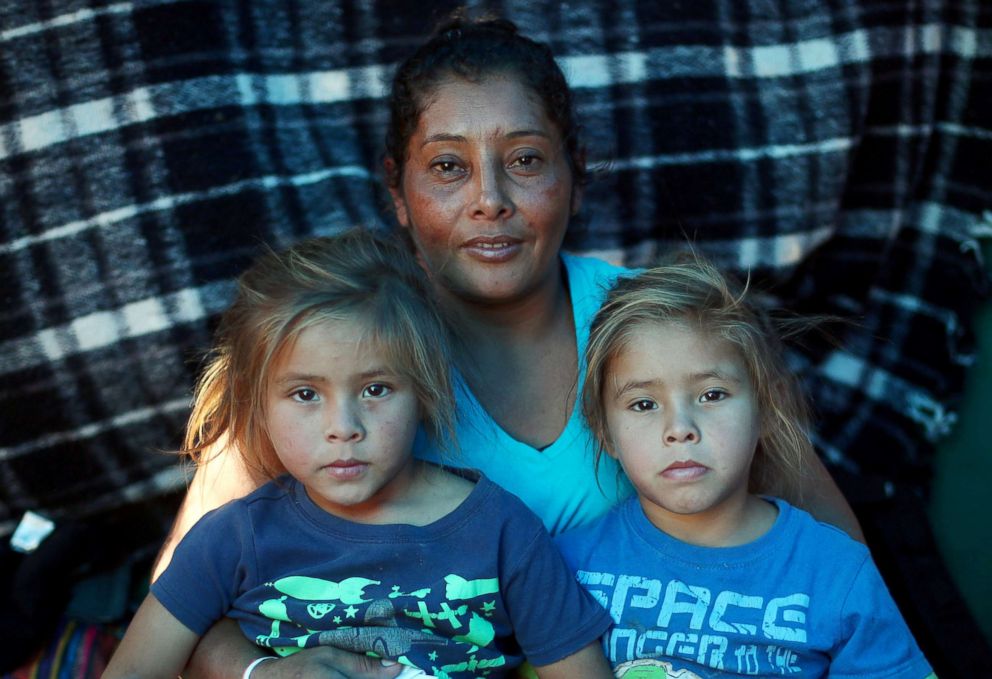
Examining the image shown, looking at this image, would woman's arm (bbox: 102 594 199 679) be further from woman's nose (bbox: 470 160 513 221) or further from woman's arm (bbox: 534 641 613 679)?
woman's nose (bbox: 470 160 513 221)

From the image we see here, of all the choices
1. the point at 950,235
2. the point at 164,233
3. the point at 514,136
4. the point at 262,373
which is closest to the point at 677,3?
the point at 950,235

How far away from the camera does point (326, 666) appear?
1.84 m

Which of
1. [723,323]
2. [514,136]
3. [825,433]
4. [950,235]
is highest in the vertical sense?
[514,136]

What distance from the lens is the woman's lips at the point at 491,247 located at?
218 cm

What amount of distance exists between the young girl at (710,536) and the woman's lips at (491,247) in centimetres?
26

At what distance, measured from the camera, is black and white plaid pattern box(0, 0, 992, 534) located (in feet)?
9.09

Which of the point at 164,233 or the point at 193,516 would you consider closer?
the point at 193,516

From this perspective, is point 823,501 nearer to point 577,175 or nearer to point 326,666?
point 577,175

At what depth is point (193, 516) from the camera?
2158mm

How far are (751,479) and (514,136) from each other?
784 millimetres

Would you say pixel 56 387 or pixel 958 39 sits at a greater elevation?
pixel 958 39

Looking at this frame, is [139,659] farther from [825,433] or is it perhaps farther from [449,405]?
[825,433]

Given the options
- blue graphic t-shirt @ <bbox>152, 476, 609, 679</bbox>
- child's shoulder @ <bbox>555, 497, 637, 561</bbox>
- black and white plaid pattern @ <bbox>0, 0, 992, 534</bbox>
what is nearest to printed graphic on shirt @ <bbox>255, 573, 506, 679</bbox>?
blue graphic t-shirt @ <bbox>152, 476, 609, 679</bbox>

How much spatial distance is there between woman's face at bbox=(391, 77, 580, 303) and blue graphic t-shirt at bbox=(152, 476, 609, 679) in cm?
49
